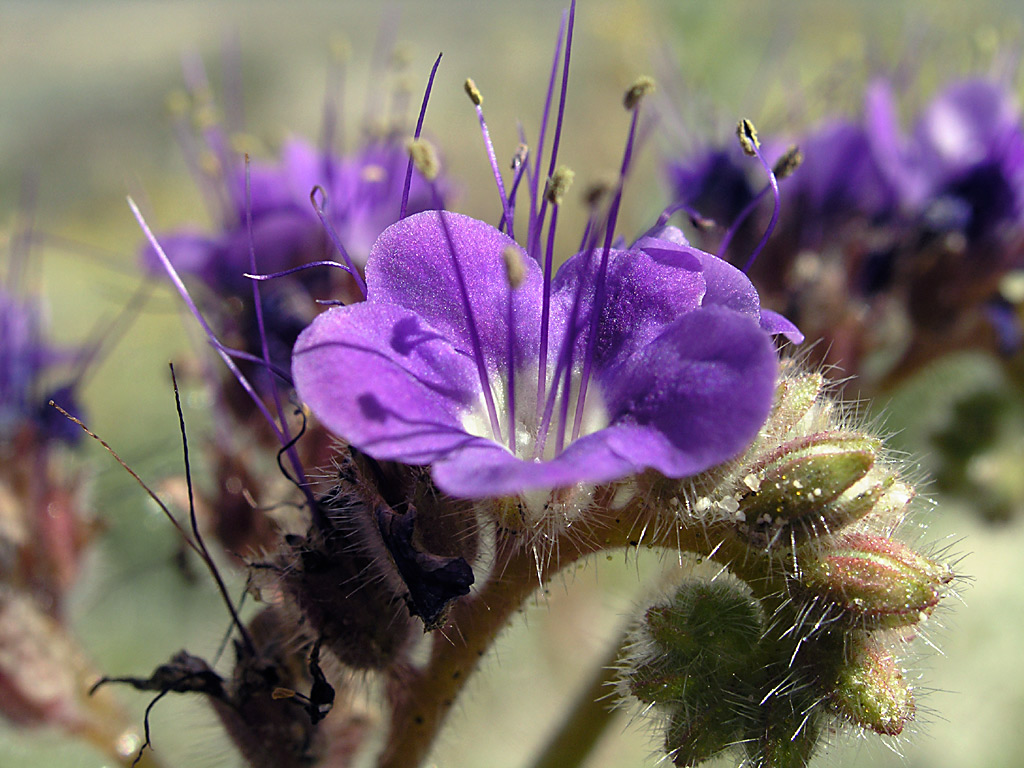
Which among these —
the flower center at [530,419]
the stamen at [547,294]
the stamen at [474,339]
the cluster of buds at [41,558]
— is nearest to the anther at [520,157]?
the stamen at [547,294]

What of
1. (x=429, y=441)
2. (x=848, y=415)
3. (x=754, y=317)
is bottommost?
(x=848, y=415)

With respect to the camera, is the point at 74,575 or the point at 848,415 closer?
the point at 848,415

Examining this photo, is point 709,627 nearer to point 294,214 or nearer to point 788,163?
point 788,163

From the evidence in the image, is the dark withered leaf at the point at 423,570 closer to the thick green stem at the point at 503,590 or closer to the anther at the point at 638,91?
the thick green stem at the point at 503,590

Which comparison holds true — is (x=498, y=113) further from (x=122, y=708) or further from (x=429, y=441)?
(x=429, y=441)

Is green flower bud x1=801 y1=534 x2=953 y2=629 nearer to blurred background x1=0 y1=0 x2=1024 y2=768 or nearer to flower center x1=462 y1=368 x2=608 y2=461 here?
blurred background x1=0 y1=0 x2=1024 y2=768

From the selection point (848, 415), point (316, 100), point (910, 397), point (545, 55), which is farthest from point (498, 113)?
point (848, 415)

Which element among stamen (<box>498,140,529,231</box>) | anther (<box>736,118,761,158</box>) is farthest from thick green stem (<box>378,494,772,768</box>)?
anther (<box>736,118,761,158</box>)
